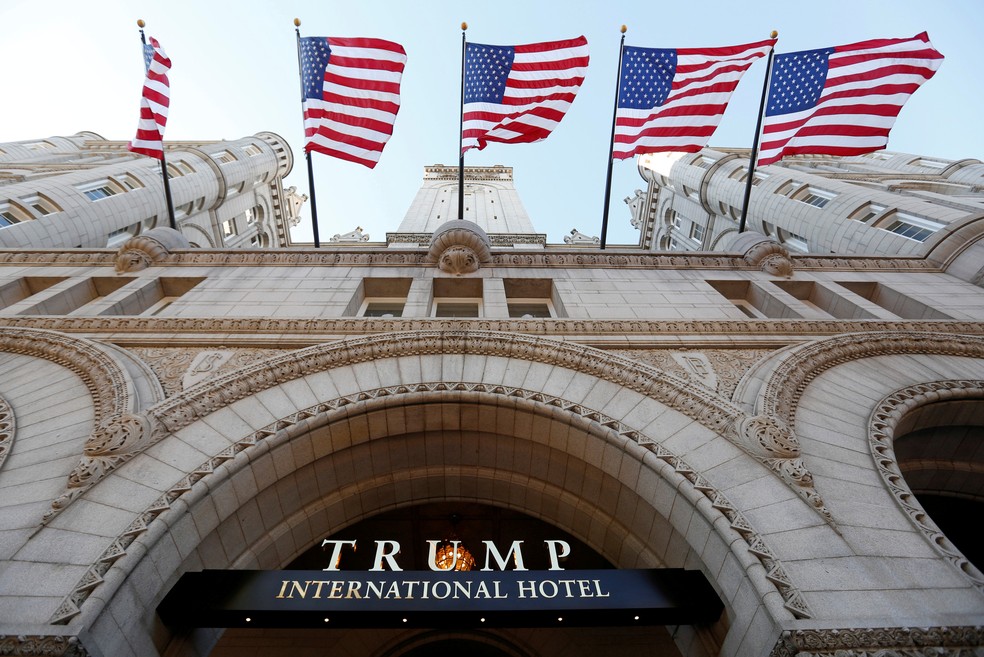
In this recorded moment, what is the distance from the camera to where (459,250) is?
14.5m

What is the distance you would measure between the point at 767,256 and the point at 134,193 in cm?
3049

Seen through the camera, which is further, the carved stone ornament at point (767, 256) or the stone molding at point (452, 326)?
the carved stone ornament at point (767, 256)

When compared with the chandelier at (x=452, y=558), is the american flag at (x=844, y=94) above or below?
above

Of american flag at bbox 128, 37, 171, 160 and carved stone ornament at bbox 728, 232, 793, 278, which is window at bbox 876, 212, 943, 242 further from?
american flag at bbox 128, 37, 171, 160

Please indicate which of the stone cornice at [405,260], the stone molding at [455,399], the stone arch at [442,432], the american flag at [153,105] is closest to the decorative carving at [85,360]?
the stone arch at [442,432]

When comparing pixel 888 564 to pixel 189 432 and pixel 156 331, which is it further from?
pixel 156 331

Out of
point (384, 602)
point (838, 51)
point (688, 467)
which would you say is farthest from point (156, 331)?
point (838, 51)

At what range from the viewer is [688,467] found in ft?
25.7

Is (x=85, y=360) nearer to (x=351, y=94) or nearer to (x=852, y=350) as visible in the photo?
(x=351, y=94)

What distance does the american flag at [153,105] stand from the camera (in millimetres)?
15508

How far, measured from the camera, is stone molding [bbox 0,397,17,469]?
8.12 metres

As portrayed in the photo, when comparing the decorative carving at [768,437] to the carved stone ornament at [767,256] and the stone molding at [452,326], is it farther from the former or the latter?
the carved stone ornament at [767,256]

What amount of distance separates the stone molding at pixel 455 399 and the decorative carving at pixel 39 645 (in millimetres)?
238

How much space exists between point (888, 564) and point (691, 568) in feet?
7.77
